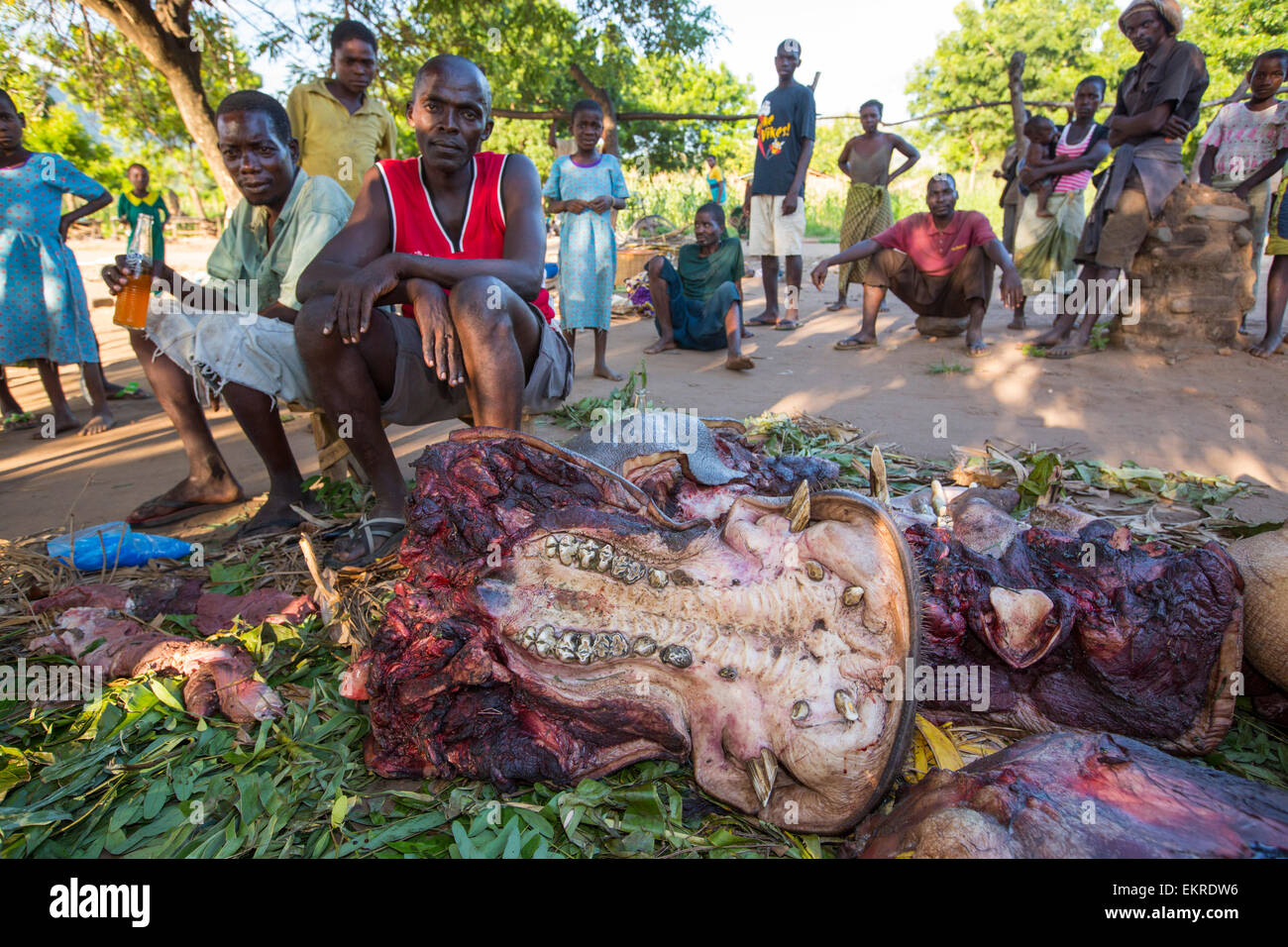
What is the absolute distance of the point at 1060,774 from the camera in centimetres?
125

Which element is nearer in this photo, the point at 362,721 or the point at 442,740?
the point at 442,740

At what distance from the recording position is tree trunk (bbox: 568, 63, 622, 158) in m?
10.4

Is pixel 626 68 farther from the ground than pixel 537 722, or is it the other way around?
pixel 626 68

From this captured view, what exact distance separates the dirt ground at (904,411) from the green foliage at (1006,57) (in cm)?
2374

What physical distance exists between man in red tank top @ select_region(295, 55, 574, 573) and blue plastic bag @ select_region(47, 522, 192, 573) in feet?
2.52

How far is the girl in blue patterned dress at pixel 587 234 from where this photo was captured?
600 cm

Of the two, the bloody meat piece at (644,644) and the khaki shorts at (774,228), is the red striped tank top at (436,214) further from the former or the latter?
the khaki shorts at (774,228)

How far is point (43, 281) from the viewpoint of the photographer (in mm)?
4863

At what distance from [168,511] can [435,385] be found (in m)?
1.45

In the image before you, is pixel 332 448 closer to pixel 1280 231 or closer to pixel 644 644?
pixel 644 644

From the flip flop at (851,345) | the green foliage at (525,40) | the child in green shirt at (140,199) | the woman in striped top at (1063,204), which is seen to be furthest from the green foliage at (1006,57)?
the child in green shirt at (140,199)

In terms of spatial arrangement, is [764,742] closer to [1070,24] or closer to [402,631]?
[402,631]

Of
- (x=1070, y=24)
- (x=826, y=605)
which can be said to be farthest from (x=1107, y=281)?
(x=1070, y=24)

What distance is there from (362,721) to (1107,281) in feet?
21.5
